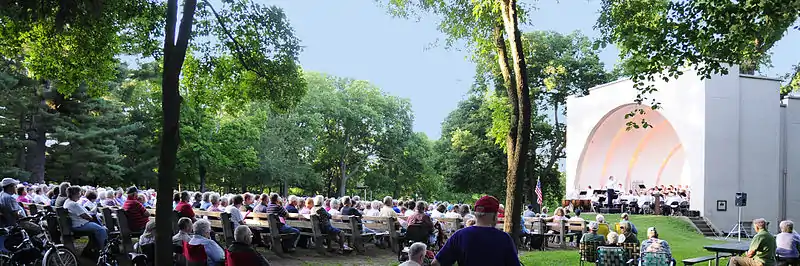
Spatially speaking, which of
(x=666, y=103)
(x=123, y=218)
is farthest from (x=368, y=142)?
(x=123, y=218)

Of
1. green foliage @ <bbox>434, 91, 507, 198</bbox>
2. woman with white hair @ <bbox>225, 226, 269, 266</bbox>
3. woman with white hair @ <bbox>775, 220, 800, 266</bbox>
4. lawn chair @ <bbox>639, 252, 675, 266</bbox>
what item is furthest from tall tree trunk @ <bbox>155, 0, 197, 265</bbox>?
green foliage @ <bbox>434, 91, 507, 198</bbox>

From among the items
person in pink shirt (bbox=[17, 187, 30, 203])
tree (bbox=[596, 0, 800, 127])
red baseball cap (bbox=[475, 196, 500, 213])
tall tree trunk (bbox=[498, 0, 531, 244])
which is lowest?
person in pink shirt (bbox=[17, 187, 30, 203])

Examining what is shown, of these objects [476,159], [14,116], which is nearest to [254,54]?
[14,116]

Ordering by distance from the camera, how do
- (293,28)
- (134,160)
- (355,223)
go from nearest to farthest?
(293,28)
(355,223)
(134,160)

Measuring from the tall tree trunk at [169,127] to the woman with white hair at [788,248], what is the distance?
8.64 m

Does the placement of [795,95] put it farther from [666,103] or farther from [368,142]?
[368,142]

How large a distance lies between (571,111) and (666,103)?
687 centimetres

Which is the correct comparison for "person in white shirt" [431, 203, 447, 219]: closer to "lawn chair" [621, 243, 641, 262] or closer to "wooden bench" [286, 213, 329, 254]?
"wooden bench" [286, 213, 329, 254]

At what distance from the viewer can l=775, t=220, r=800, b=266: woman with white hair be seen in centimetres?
1050

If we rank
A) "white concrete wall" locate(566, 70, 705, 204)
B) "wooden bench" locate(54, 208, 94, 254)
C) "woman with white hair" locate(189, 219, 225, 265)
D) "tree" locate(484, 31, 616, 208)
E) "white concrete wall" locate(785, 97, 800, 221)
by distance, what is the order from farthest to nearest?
"tree" locate(484, 31, 616, 208) < "white concrete wall" locate(785, 97, 800, 221) < "white concrete wall" locate(566, 70, 705, 204) < "wooden bench" locate(54, 208, 94, 254) < "woman with white hair" locate(189, 219, 225, 265)

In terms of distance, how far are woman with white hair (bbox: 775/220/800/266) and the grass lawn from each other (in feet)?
12.3

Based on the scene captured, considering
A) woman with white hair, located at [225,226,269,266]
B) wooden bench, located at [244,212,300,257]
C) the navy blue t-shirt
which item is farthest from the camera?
wooden bench, located at [244,212,300,257]

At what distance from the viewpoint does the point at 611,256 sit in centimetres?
1012

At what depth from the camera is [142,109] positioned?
3931cm
